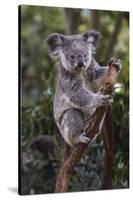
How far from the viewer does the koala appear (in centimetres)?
557

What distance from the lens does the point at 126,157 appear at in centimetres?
590

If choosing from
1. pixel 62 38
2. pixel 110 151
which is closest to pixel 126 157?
pixel 110 151

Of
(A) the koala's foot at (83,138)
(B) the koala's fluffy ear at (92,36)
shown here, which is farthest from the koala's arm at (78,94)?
(B) the koala's fluffy ear at (92,36)

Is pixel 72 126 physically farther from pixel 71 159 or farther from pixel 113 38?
pixel 113 38

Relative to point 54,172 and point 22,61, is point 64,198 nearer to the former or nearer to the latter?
point 54,172

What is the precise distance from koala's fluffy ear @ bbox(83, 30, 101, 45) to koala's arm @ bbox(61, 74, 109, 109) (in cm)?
34

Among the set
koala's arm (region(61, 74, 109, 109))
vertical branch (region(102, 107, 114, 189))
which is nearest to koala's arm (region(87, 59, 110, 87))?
koala's arm (region(61, 74, 109, 109))

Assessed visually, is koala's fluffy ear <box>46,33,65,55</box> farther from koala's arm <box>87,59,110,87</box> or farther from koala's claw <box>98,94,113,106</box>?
koala's claw <box>98,94,113,106</box>

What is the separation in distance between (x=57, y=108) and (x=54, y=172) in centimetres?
48

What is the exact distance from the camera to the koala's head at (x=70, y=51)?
5.57m

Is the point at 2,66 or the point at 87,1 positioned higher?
the point at 87,1

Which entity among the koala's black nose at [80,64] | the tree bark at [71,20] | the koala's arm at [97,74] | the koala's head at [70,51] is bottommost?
the koala's arm at [97,74]

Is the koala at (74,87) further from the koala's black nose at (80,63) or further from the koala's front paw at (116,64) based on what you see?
the koala's front paw at (116,64)

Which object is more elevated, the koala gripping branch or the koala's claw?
the koala's claw
